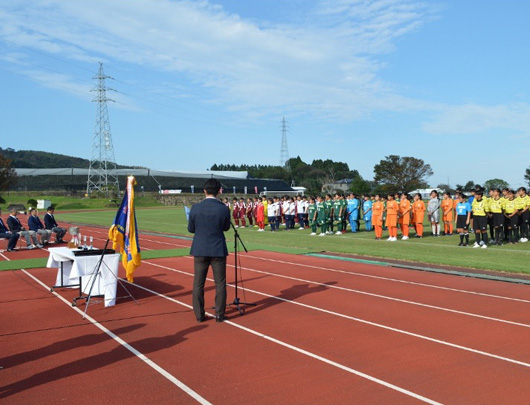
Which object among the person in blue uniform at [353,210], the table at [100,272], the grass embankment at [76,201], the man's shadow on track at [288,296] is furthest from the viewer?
the grass embankment at [76,201]

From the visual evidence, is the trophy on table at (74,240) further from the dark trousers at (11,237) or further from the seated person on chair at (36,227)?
the seated person on chair at (36,227)

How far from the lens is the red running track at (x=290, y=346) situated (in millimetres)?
4703

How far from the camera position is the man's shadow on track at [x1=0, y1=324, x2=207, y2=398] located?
4.93m

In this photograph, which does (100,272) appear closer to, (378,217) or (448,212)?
(378,217)

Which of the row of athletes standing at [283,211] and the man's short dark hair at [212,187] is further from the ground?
the man's short dark hair at [212,187]

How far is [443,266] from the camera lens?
40.5 feet

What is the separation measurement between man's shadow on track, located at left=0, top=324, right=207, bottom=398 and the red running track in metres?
0.02

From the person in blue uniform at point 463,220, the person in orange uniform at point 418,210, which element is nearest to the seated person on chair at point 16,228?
the person in orange uniform at point 418,210

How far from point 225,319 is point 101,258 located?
A: 2.59 metres

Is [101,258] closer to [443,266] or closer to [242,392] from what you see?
[242,392]

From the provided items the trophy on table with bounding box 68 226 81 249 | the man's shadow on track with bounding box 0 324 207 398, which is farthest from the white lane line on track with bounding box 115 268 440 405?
the trophy on table with bounding box 68 226 81 249

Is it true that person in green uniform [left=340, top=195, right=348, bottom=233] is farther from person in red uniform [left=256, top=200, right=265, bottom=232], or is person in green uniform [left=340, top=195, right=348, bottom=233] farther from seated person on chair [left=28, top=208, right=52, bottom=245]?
seated person on chair [left=28, top=208, right=52, bottom=245]

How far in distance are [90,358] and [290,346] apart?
2430mm

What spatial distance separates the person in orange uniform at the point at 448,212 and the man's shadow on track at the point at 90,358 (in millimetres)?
15495
